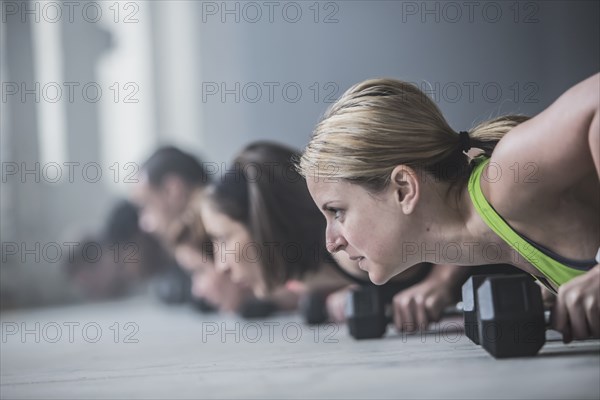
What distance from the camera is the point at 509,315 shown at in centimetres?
74

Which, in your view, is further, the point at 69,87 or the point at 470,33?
the point at 69,87

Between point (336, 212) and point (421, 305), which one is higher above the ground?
point (336, 212)

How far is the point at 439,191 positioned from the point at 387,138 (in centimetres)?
8

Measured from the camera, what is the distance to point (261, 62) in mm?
1829

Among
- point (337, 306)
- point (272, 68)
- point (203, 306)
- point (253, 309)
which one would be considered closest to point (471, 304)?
point (337, 306)

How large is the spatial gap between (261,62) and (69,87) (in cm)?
146

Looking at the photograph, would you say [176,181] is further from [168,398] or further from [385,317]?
[168,398]

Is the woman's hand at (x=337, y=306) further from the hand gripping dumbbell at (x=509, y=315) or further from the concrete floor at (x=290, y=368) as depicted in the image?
the hand gripping dumbbell at (x=509, y=315)

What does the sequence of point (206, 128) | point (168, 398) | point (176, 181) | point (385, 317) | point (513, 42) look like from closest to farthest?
1. point (168, 398)
2. point (513, 42)
3. point (385, 317)
4. point (176, 181)
5. point (206, 128)

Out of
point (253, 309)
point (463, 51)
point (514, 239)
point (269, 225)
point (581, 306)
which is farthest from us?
point (253, 309)

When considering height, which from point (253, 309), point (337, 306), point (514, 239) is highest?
point (514, 239)

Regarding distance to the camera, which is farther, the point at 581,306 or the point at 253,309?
the point at 253,309

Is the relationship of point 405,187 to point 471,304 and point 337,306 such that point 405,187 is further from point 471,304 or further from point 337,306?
point 337,306

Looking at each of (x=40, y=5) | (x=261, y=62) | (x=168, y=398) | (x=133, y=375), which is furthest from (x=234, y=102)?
(x=168, y=398)
